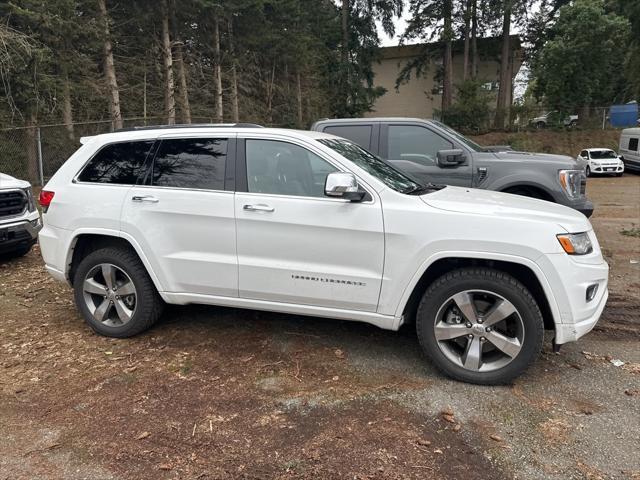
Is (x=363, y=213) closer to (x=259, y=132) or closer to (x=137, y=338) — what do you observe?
(x=259, y=132)

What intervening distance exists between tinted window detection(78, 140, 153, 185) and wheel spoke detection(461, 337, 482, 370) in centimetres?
303

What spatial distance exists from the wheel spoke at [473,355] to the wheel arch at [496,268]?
491mm

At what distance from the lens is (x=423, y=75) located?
3581cm

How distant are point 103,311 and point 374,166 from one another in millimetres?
2701

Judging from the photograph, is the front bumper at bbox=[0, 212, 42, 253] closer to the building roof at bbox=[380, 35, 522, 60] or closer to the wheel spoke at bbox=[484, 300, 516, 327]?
the wheel spoke at bbox=[484, 300, 516, 327]

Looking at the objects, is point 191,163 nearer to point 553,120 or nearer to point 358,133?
point 358,133

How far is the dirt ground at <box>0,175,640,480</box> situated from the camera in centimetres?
269

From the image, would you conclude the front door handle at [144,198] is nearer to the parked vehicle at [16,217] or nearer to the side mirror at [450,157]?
the parked vehicle at [16,217]

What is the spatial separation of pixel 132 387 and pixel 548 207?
11.1ft

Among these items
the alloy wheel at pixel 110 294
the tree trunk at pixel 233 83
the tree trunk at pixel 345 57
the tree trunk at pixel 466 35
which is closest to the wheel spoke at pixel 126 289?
the alloy wheel at pixel 110 294

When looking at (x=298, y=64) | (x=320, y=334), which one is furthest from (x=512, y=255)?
(x=298, y=64)

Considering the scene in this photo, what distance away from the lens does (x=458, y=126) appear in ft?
104

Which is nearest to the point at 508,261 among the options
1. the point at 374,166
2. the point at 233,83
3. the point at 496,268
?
the point at 496,268

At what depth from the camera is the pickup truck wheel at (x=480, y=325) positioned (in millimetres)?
3326
